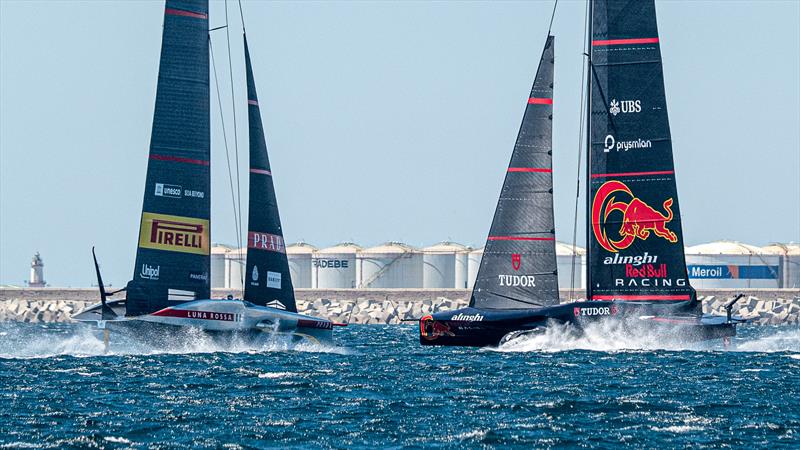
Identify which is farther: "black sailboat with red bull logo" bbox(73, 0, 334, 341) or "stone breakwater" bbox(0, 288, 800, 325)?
"stone breakwater" bbox(0, 288, 800, 325)

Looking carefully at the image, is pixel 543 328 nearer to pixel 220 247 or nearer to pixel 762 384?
pixel 762 384

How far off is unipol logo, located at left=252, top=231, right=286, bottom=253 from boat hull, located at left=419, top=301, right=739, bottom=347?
4.15 metres

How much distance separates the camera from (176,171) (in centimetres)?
3703

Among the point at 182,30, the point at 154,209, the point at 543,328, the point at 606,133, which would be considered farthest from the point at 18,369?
the point at 606,133

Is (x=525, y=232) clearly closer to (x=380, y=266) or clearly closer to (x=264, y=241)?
(x=264, y=241)

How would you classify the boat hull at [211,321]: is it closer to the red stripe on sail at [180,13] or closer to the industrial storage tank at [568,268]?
the red stripe on sail at [180,13]

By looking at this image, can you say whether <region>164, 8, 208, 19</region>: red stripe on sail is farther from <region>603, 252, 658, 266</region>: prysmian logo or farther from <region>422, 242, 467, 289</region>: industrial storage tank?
<region>422, 242, 467, 289</region>: industrial storage tank

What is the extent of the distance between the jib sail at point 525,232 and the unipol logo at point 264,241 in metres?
5.11

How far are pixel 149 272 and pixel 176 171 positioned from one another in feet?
8.33

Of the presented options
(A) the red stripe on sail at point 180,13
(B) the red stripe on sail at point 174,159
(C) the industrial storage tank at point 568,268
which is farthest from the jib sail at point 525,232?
(C) the industrial storage tank at point 568,268

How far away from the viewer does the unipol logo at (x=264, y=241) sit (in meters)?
38.0

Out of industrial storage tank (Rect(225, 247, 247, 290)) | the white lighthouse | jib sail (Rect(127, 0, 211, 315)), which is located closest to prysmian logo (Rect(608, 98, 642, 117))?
jib sail (Rect(127, 0, 211, 315))

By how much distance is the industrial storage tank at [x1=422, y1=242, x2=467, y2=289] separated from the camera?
9888cm

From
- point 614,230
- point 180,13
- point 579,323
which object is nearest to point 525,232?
point 614,230
